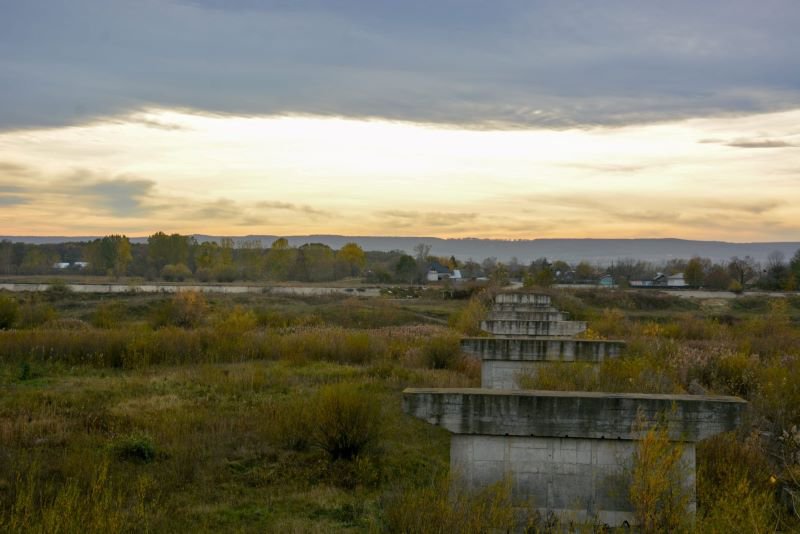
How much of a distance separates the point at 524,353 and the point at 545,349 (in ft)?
1.32

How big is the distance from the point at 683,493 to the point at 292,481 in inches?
250

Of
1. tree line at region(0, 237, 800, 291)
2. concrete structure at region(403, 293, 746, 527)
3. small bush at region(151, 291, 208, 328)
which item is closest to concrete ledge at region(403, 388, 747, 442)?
concrete structure at region(403, 293, 746, 527)

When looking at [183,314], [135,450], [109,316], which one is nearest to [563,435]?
[135,450]

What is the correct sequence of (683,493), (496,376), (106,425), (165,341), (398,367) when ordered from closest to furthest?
(683,493), (496,376), (106,425), (398,367), (165,341)

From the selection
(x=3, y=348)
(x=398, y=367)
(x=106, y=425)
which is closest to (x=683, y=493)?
(x=106, y=425)

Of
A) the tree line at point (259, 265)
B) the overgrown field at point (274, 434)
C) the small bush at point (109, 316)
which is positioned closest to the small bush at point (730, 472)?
the overgrown field at point (274, 434)

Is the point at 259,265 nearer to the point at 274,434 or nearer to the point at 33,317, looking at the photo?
the point at 33,317

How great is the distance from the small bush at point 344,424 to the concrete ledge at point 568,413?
5214 millimetres

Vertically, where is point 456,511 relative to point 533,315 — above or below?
below

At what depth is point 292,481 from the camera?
10.7 meters

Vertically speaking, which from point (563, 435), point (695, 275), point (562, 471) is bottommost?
point (562, 471)

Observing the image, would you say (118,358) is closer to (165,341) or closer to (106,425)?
(165,341)

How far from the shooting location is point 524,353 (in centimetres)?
1251

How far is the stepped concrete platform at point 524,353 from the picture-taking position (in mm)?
12250
